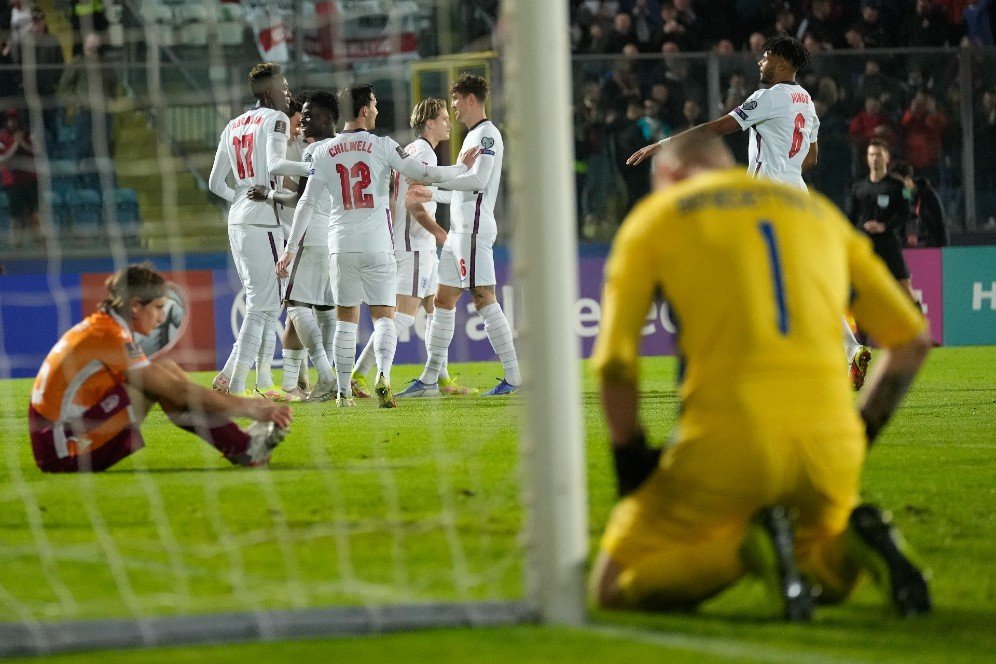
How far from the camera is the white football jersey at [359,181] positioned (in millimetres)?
9617

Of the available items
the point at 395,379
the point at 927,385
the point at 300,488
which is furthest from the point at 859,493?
the point at 395,379

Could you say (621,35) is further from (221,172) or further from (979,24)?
(221,172)

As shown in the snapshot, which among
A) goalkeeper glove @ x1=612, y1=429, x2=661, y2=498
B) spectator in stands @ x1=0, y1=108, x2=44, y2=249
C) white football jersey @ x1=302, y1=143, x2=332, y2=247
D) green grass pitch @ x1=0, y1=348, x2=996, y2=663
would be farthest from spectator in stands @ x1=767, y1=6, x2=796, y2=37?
goalkeeper glove @ x1=612, y1=429, x2=661, y2=498

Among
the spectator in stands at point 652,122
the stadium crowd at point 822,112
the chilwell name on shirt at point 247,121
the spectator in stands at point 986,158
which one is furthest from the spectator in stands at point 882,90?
the chilwell name on shirt at point 247,121

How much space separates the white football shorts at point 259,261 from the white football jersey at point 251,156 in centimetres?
8

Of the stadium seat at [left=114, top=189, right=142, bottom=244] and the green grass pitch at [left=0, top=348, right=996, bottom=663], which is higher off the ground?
the stadium seat at [left=114, top=189, right=142, bottom=244]

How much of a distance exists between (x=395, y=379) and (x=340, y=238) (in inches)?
114

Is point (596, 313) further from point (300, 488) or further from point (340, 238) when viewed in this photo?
point (300, 488)

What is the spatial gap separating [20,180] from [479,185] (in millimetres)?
5620

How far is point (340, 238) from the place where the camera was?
9.90 metres

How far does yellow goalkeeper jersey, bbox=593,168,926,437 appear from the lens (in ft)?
12.1

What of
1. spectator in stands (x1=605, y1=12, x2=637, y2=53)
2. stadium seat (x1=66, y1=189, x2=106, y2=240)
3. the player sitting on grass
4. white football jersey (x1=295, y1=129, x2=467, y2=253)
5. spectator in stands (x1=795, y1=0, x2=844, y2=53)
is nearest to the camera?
the player sitting on grass

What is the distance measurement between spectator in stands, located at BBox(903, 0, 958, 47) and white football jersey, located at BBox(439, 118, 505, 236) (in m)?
8.43

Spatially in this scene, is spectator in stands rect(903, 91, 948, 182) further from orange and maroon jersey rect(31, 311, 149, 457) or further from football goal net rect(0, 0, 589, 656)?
orange and maroon jersey rect(31, 311, 149, 457)
